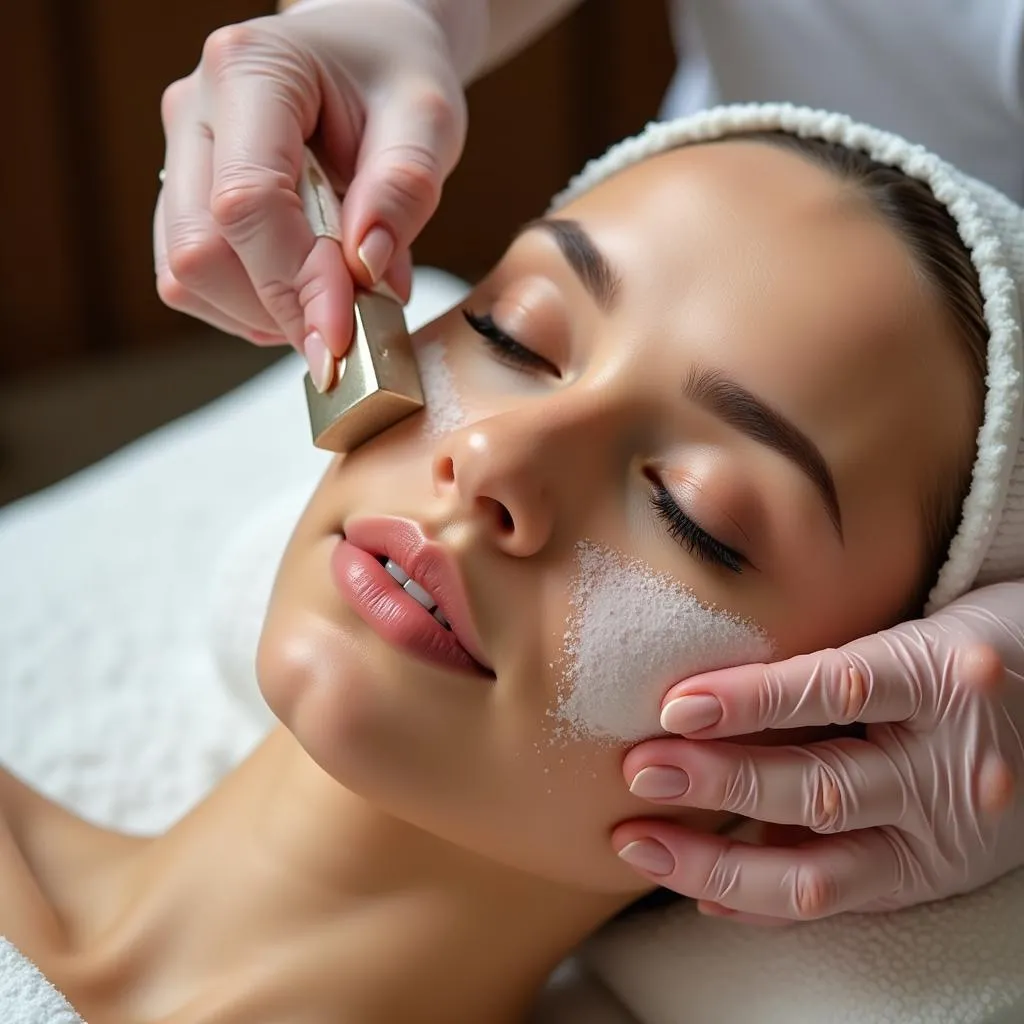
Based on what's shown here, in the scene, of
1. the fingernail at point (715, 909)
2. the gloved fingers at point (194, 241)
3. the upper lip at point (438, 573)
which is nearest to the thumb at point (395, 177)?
the gloved fingers at point (194, 241)

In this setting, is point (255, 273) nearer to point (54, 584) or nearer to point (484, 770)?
point (484, 770)

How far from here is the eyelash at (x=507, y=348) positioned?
0.99m

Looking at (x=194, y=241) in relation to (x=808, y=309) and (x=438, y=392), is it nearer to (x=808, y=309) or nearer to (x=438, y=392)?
(x=438, y=392)

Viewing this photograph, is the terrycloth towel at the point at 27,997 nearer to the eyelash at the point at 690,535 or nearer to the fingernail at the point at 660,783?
the fingernail at the point at 660,783

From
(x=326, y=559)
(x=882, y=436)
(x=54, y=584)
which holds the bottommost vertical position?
(x=54, y=584)

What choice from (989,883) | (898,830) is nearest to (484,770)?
(898,830)

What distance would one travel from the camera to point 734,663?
91 cm

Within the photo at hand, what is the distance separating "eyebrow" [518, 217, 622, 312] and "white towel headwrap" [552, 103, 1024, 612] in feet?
0.70

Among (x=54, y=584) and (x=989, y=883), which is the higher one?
(x=989, y=883)

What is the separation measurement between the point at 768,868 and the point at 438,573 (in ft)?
1.11

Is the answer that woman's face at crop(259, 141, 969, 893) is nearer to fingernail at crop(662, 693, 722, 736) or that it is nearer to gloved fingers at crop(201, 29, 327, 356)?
fingernail at crop(662, 693, 722, 736)

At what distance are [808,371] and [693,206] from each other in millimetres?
169

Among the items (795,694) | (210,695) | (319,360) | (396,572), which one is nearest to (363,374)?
(319,360)

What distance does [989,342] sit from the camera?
971 millimetres
